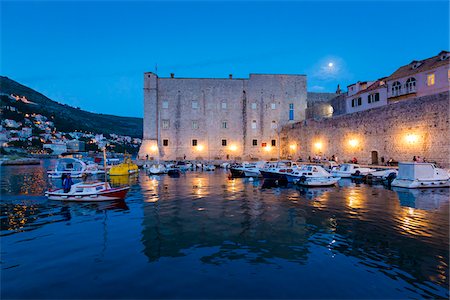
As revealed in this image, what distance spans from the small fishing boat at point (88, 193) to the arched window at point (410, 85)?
1289 inches

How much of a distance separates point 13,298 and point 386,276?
770cm

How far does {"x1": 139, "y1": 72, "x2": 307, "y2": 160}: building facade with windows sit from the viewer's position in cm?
4478

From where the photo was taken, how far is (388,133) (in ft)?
85.6

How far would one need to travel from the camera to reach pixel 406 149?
24203mm

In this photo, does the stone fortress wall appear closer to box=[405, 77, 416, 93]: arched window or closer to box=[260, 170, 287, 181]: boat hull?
box=[405, 77, 416, 93]: arched window

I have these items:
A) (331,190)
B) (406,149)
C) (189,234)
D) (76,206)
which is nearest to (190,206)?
(189,234)

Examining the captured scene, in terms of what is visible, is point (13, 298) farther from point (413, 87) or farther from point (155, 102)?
point (155, 102)

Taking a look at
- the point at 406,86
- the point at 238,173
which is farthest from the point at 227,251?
the point at 406,86

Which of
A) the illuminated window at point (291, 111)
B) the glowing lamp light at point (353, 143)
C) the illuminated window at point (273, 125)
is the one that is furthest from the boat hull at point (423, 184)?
the illuminated window at point (291, 111)

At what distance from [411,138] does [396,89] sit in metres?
11.7

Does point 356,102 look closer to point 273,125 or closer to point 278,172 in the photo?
point 273,125

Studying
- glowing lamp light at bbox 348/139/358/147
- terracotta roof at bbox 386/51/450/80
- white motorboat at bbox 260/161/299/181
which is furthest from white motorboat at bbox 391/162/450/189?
terracotta roof at bbox 386/51/450/80

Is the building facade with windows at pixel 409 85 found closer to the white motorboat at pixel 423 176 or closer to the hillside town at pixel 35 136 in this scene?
the white motorboat at pixel 423 176

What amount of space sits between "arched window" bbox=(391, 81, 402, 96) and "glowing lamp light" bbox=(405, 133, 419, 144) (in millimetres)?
10613
